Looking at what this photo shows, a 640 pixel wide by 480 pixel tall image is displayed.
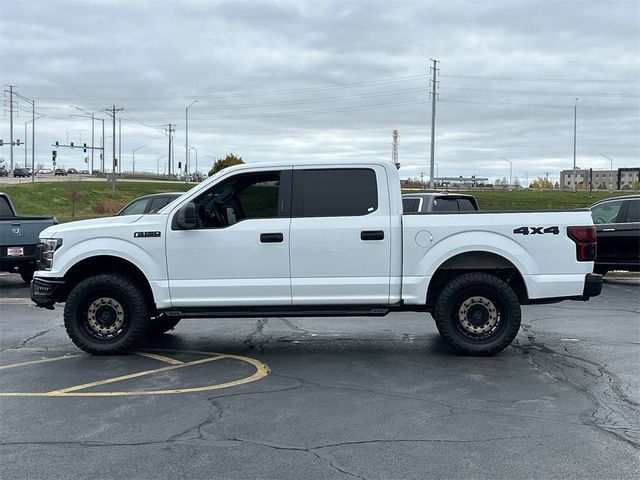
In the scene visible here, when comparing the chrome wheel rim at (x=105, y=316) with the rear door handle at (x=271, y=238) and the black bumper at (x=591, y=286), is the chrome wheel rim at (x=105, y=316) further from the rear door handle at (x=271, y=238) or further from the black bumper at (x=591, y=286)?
the black bumper at (x=591, y=286)

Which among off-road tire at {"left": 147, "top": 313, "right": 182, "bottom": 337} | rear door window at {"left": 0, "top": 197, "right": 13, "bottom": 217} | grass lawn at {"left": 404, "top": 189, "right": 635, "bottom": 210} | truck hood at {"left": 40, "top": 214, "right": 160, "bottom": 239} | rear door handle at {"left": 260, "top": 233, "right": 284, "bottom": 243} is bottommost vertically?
off-road tire at {"left": 147, "top": 313, "right": 182, "bottom": 337}

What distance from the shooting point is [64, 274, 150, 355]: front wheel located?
7.54 meters

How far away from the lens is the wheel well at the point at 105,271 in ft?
25.2

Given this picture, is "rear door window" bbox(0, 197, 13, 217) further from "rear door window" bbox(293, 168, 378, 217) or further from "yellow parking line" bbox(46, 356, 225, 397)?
"rear door window" bbox(293, 168, 378, 217)

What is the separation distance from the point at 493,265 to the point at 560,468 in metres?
3.46

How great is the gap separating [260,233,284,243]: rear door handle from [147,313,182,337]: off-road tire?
82.6 inches

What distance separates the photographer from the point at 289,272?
7.36 meters

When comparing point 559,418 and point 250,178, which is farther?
point 250,178

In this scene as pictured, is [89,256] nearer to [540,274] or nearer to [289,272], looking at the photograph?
[289,272]

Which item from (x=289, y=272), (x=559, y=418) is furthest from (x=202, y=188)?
(x=559, y=418)

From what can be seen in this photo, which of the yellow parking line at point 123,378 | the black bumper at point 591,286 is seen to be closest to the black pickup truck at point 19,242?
the yellow parking line at point 123,378

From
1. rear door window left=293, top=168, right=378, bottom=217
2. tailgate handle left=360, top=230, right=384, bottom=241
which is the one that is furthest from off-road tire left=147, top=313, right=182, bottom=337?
tailgate handle left=360, top=230, right=384, bottom=241

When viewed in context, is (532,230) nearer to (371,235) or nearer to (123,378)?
(371,235)

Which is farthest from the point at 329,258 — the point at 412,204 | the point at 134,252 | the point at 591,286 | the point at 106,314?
the point at 412,204
